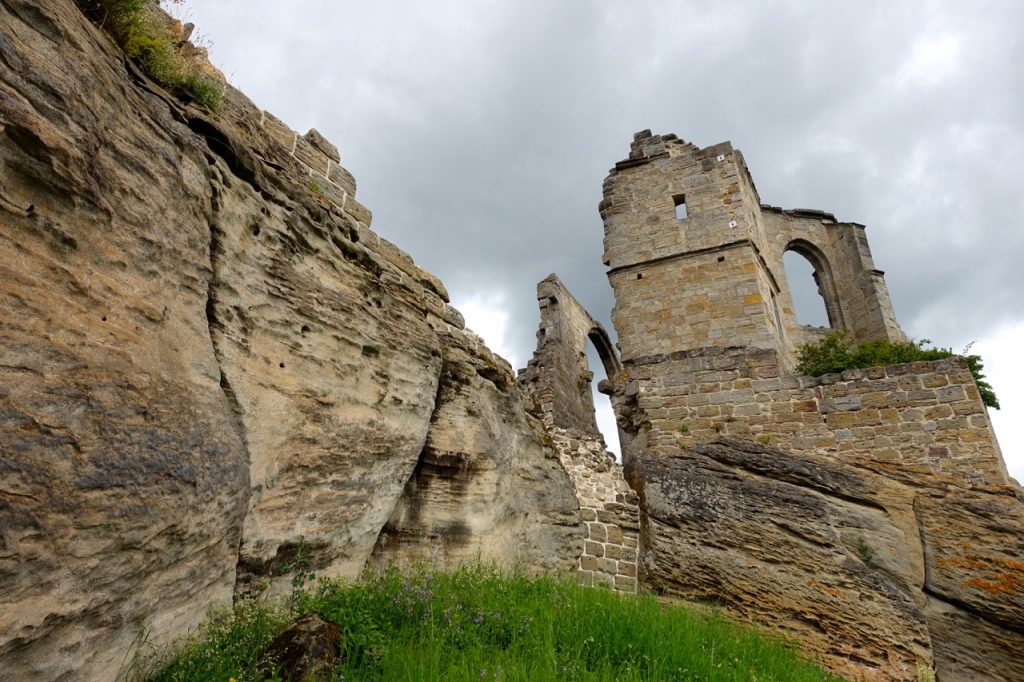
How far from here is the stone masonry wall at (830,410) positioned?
6281mm

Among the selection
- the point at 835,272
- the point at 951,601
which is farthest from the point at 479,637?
the point at 835,272

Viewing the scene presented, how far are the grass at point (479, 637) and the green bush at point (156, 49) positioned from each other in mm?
3138

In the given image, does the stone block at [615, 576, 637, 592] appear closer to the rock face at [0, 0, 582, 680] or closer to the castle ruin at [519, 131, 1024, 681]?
the castle ruin at [519, 131, 1024, 681]

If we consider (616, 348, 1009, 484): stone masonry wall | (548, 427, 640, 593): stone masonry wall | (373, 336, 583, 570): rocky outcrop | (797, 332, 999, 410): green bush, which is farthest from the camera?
(797, 332, 999, 410): green bush

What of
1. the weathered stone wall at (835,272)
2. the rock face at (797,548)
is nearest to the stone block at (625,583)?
the rock face at (797,548)

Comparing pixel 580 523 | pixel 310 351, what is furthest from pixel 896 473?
pixel 310 351

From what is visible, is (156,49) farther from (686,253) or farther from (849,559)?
(686,253)

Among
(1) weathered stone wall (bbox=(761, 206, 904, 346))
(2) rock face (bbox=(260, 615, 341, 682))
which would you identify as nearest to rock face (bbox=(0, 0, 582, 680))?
(2) rock face (bbox=(260, 615, 341, 682))

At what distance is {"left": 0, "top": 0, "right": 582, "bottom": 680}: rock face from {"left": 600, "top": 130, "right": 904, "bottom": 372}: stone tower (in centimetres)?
751

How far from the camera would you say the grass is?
2.70m

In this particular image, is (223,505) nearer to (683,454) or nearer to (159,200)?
(159,200)

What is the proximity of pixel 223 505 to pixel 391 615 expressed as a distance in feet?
4.31

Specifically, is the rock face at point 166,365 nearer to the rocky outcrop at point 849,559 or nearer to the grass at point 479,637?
the grass at point 479,637

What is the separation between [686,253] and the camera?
37.5 feet
